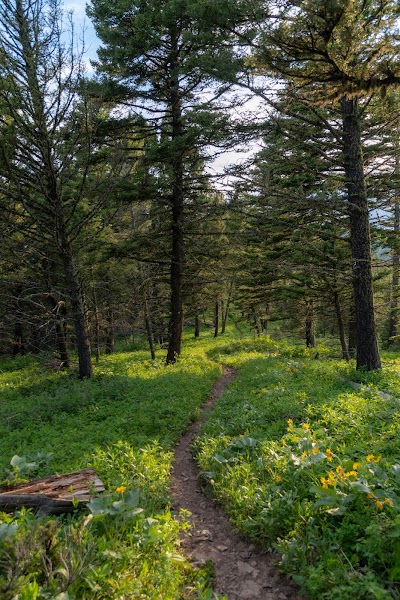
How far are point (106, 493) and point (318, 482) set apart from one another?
2513 mm

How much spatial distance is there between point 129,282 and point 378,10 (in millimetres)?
13859

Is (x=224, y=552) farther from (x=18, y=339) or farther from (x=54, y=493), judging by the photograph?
(x=18, y=339)

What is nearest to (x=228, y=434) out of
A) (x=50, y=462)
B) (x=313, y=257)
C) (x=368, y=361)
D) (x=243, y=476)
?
(x=243, y=476)

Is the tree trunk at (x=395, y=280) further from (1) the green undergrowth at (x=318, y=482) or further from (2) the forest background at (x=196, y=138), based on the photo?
(1) the green undergrowth at (x=318, y=482)

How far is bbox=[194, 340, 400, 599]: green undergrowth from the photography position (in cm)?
324

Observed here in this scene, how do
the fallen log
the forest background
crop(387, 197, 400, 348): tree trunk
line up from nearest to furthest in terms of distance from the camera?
the fallen log, the forest background, crop(387, 197, 400, 348): tree trunk

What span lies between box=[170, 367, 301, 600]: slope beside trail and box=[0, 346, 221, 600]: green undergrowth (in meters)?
0.26

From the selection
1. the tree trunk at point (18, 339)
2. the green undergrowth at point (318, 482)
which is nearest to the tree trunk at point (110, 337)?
the tree trunk at point (18, 339)

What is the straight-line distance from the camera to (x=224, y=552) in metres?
4.19

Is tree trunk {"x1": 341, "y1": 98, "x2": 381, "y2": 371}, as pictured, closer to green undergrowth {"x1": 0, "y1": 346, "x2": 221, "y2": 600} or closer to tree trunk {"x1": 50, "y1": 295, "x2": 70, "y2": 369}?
green undergrowth {"x1": 0, "y1": 346, "x2": 221, "y2": 600}

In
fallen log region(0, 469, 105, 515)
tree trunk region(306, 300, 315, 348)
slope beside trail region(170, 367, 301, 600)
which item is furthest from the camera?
tree trunk region(306, 300, 315, 348)

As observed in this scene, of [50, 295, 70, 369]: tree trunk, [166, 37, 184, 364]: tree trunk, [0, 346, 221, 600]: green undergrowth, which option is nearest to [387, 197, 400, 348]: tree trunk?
[166, 37, 184, 364]: tree trunk

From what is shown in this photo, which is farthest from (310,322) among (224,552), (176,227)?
(224,552)

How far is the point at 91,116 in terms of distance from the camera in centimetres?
1003
